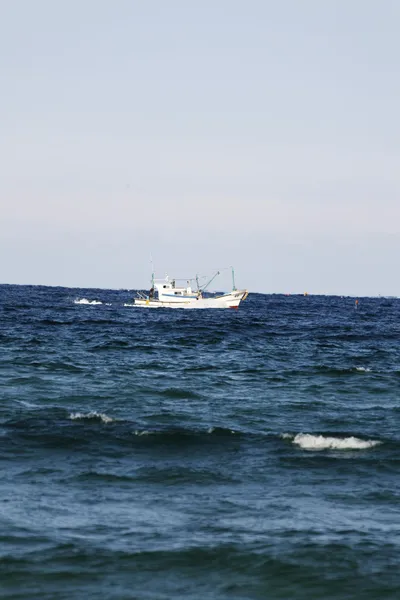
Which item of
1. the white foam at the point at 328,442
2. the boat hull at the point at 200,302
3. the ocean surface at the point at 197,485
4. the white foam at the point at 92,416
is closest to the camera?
the ocean surface at the point at 197,485

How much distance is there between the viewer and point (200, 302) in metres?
114

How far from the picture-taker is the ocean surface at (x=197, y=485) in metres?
11.2

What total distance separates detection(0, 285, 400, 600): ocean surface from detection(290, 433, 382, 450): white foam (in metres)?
0.05

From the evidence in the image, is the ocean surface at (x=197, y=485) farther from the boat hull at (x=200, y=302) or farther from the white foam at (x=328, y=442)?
the boat hull at (x=200, y=302)

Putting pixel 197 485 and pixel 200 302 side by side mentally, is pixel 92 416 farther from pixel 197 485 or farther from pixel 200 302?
pixel 200 302

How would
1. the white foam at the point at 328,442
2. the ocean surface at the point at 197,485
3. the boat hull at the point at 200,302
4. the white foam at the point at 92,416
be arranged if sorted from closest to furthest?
1. the ocean surface at the point at 197,485
2. the white foam at the point at 328,442
3. the white foam at the point at 92,416
4. the boat hull at the point at 200,302

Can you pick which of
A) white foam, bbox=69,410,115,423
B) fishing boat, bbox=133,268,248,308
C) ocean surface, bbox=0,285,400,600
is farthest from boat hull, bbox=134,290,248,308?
white foam, bbox=69,410,115,423

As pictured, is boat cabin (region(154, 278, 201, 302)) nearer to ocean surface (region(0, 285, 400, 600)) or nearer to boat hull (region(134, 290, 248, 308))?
boat hull (region(134, 290, 248, 308))

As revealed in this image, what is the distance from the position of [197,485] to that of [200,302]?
98716 mm

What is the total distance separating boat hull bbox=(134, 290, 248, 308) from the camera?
11262cm

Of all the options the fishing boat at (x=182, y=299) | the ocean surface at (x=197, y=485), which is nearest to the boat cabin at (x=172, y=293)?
the fishing boat at (x=182, y=299)

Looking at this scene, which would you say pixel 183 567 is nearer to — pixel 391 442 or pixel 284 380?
pixel 391 442

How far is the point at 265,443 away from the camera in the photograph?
1994 centimetres

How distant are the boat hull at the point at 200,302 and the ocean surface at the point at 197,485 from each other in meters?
78.2
